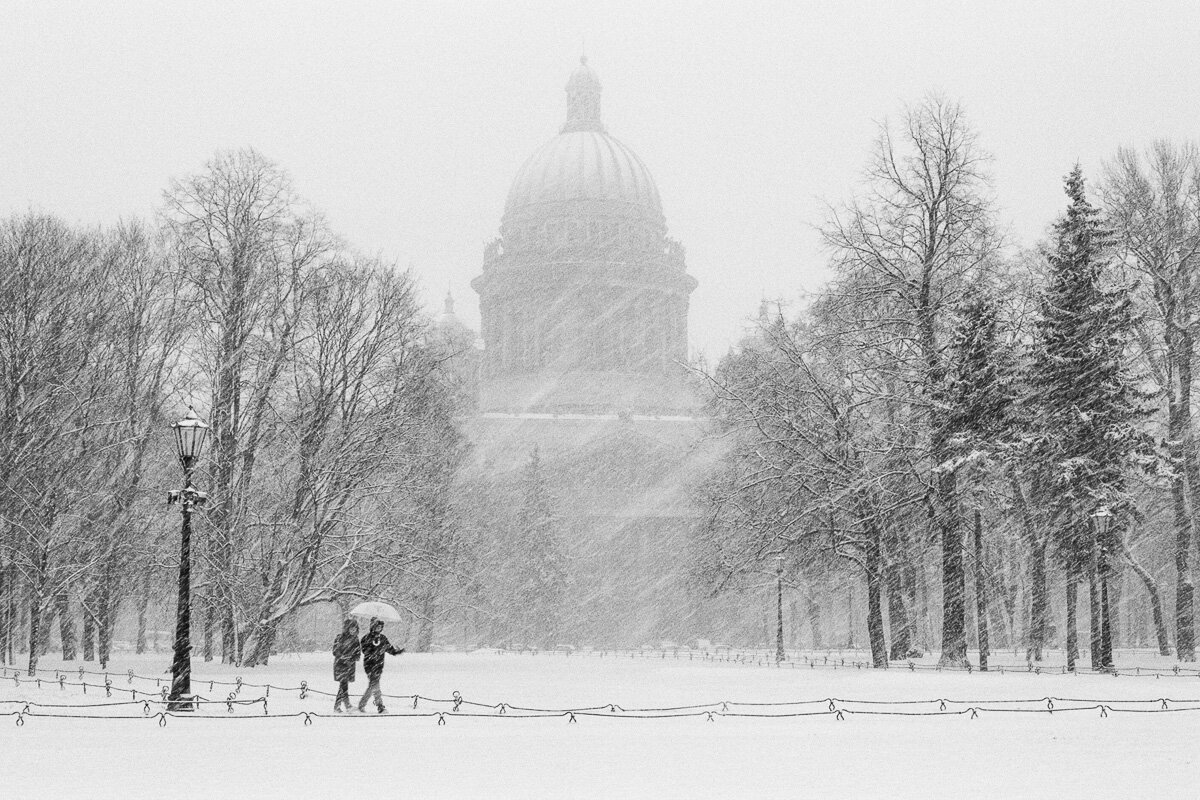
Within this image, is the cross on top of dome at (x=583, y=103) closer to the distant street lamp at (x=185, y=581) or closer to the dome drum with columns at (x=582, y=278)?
the dome drum with columns at (x=582, y=278)

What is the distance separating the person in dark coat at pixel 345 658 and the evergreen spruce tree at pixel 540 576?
40.2 meters

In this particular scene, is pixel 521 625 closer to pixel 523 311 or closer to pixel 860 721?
pixel 860 721

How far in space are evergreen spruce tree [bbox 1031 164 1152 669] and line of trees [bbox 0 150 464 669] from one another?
12.6 meters

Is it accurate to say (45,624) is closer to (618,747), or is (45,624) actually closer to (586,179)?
(618,747)

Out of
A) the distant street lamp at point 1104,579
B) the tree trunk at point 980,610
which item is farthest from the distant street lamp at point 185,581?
the distant street lamp at point 1104,579

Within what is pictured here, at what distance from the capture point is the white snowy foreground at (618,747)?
9.64 m

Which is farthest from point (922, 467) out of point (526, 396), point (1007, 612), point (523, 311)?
point (523, 311)

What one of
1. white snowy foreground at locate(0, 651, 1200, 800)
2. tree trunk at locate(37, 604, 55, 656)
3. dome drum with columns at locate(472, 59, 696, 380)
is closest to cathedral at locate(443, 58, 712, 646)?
dome drum with columns at locate(472, 59, 696, 380)

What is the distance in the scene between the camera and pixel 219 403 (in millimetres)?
26078

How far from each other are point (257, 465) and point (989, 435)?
15.1 metres

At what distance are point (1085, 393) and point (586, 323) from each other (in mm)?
78138

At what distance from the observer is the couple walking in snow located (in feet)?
51.5

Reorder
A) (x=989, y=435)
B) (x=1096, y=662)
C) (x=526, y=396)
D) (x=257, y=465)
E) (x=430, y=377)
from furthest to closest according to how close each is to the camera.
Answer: (x=526, y=396) → (x=430, y=377) → (x=257, y=465) → (x=1096, y=662) → (x=989, y=435)

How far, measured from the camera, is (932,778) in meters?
10.2
